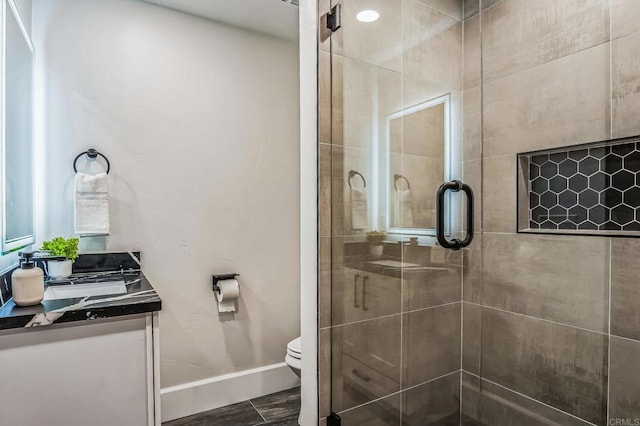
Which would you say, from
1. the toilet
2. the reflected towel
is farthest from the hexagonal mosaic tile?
the toilet

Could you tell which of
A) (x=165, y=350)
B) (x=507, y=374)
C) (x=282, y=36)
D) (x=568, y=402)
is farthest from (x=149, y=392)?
(x=282, y=36)

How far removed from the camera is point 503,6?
5.43 feet

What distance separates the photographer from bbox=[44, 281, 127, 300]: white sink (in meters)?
1.62

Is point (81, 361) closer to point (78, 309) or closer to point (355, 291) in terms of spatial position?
point (78, 309)

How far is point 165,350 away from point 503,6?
2.60 metres

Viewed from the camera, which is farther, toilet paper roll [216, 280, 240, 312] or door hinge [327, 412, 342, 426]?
toilet paper roll [216, 280, 240, 312]

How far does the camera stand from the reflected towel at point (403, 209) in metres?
1.56

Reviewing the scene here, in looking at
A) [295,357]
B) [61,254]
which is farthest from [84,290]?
[295,357]

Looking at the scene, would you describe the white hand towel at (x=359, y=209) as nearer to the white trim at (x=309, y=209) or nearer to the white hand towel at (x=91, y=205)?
the white trim at (x=309, y=209)

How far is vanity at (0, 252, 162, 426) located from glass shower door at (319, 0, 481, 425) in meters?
0.71

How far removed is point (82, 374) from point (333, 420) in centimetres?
98

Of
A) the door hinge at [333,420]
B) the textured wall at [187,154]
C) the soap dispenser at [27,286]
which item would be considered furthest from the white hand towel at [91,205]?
the door hinge at [333,420]

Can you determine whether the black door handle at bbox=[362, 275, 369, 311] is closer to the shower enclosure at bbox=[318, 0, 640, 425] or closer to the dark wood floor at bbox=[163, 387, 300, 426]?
the shower enclosure at bbox=[318, 0, 640, 425]

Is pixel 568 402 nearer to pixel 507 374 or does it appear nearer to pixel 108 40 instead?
pixel 507 374
